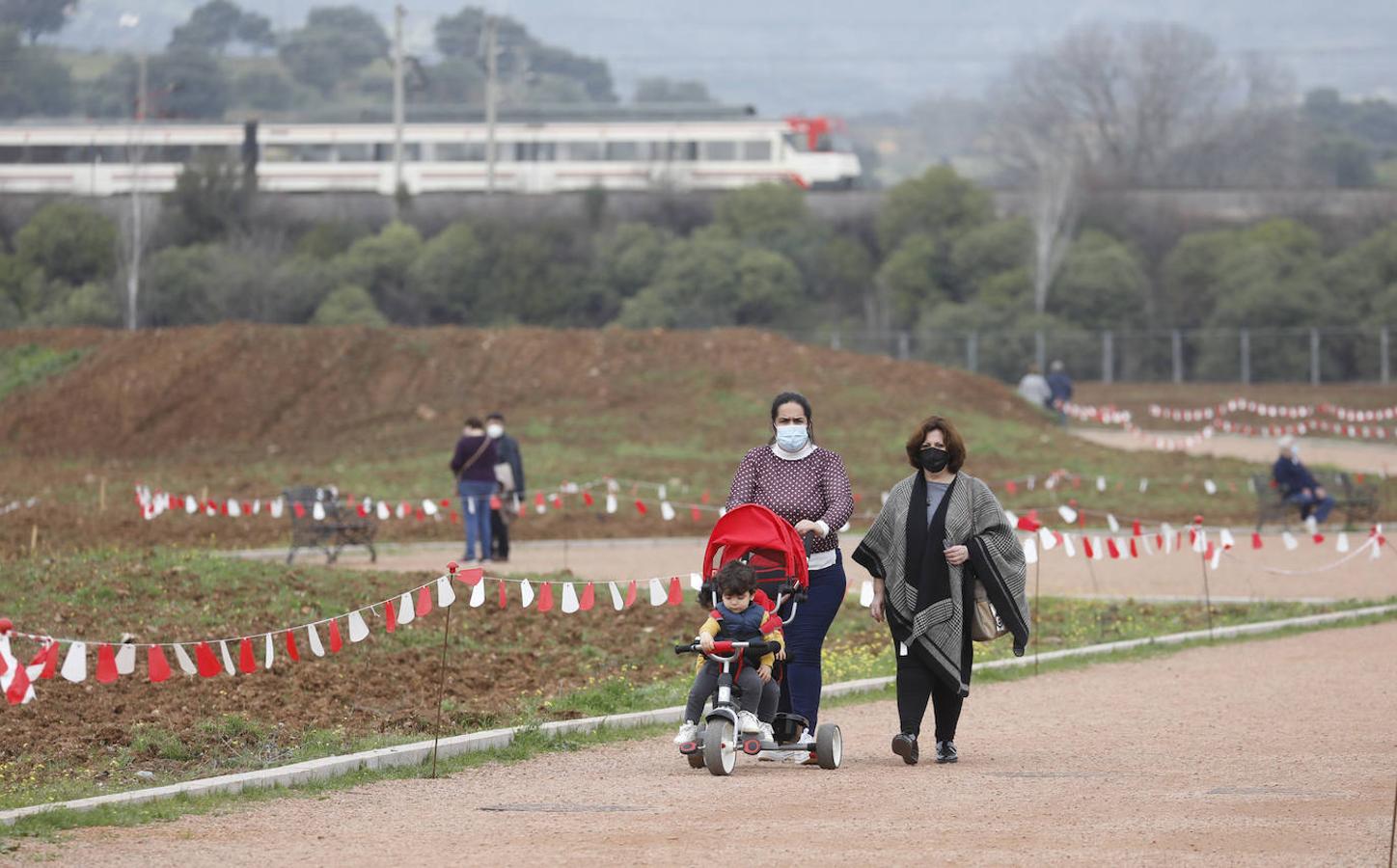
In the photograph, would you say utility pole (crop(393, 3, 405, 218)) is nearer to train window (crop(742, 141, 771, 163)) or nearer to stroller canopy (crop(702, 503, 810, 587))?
train window (crop(742, 141, 771, 163))

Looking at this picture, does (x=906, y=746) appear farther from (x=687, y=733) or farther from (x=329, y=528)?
(x=329, y=528)

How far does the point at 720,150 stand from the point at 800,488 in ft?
256

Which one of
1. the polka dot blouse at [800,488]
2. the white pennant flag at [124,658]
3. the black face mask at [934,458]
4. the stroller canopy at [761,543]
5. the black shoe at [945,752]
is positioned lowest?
the black shoe at [945,752]

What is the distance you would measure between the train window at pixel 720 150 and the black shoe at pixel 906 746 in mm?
78113

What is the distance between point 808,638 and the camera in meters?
10.9

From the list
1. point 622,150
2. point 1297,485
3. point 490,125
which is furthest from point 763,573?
point 622,150

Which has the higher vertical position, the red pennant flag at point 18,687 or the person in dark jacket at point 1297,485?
the red pennant flag at point 18,687

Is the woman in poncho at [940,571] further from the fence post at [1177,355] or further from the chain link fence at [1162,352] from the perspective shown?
the fence post at [1177,355]

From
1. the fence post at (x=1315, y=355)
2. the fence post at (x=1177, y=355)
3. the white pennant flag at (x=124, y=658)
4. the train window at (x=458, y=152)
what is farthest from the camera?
the train window at (x=458, y=152)

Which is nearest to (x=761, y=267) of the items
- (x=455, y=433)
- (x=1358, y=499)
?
(x=455, y=433)

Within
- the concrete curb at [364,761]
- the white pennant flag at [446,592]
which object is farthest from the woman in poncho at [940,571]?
the white pennant flag at [446,592]

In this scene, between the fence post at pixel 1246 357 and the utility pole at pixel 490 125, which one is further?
the utility pole at pixel 490 125

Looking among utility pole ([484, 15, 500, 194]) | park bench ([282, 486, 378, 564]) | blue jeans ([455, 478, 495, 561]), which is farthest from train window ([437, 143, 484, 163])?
blue jeans ([455, 478, 495, 561])

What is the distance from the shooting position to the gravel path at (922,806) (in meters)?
8.32
